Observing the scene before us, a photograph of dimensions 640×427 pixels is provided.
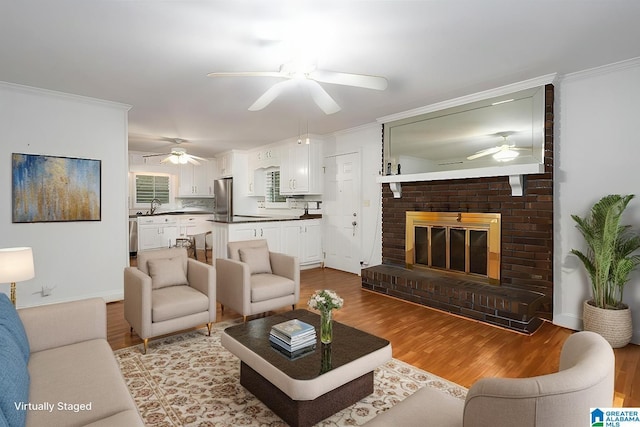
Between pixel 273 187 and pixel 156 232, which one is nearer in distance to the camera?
pixel 273 187

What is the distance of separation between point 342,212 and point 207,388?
425 cm

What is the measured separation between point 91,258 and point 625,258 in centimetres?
582

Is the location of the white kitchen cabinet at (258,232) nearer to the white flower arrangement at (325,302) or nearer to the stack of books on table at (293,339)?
the stack of books on table at (293,339)

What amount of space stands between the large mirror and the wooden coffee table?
277cm

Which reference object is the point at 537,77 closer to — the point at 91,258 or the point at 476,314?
the point at 476,314

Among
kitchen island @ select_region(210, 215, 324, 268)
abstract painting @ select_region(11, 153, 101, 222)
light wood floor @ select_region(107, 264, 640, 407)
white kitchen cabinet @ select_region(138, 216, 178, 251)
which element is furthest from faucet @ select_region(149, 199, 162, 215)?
light wood floor @ select_region(107, 264, 640, 407)

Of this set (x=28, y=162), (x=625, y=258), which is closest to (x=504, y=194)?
(x=625, y=258)

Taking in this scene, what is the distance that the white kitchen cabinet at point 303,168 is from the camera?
641 cm

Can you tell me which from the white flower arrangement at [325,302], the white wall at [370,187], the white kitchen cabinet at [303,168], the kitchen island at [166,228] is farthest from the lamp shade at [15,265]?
the kitchen island at [166,228]

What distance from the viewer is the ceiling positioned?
2254mm

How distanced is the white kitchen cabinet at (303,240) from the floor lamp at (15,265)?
4020 millimetres

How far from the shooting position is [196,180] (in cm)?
911

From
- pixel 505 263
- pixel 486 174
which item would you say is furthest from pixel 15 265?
pixel 505 263

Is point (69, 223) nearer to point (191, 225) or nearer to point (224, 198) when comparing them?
point (224, 198)
